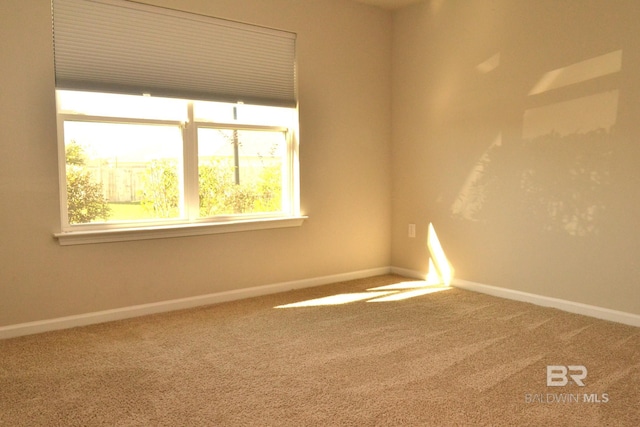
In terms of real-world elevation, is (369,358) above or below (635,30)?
below

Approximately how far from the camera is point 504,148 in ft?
13.3

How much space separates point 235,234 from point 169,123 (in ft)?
3.37

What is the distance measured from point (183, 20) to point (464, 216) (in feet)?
9.30

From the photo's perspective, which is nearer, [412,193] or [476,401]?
[476,401]

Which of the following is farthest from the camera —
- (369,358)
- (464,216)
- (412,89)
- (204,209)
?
(412,89)

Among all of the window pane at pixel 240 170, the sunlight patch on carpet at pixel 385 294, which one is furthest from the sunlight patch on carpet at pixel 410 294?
the window pane at pixel 240 170

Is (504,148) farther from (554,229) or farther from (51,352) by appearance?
(51,352)

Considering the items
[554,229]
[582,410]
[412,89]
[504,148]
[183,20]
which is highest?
[183,20]

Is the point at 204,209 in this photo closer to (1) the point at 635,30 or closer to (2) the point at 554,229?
(2) the point at 554,229

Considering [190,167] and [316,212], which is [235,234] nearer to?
[190,167]

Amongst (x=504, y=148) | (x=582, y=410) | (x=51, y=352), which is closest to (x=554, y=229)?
(x=504, y=148)

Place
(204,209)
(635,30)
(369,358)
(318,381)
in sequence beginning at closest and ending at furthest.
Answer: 1. (318,381)
2. (369,358)
3. (635,30)
4. (204,209)
